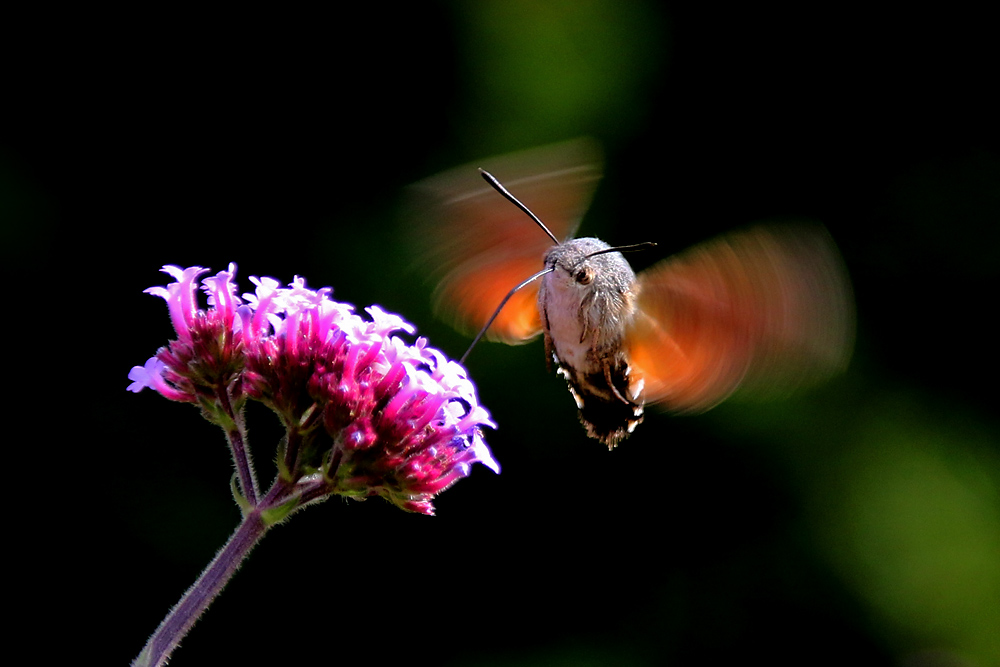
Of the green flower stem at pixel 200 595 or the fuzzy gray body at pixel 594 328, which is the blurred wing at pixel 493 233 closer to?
the fuzzy gray body at pixel 594 328

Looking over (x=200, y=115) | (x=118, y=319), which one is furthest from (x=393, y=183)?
(x=118, y=319)

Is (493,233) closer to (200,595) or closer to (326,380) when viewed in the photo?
(326,380)

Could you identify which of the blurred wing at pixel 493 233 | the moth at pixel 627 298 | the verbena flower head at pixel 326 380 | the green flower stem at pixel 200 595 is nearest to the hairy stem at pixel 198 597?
the green flower stem at pixel 200 595

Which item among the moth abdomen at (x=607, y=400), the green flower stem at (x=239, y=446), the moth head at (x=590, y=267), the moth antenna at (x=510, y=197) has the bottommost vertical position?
the moth abdomen at (x=607, y=400)

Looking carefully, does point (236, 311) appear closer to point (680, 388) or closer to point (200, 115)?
point (680, 388)

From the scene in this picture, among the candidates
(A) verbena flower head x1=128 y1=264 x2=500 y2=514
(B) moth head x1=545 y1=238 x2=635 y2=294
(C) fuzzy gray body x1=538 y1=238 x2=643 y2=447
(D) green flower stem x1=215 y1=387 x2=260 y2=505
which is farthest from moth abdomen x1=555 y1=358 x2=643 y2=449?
(D) green flower stem x1=215 y1=387 x2=260 y2=505

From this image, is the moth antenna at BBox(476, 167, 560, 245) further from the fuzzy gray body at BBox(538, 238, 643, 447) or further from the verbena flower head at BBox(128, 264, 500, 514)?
the verbena flower head at BBox(128, 264, 500, 514)

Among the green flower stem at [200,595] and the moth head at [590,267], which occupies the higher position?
the moth head at [590,267]
